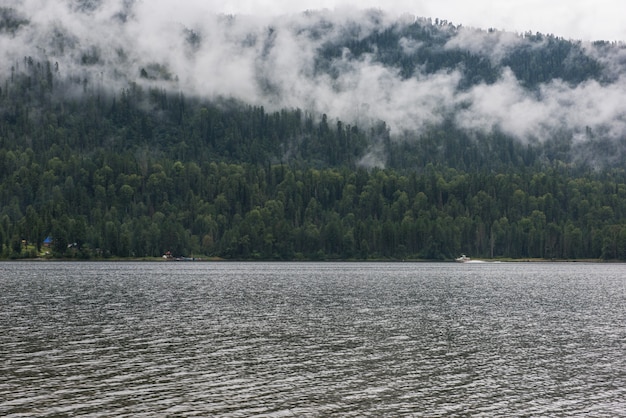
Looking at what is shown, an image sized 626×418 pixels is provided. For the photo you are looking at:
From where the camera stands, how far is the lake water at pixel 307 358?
44594mm

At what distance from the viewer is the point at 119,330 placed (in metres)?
74.2

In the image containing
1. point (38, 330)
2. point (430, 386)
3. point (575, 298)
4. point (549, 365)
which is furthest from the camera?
point (575, 298)

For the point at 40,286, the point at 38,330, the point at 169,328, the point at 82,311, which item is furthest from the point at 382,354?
the point at 40,286

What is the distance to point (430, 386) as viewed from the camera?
164 ft

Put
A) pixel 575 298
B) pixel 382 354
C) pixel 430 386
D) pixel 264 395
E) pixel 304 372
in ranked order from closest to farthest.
→ 1. pixel 264 395
2. pixel 430 386
3. pixel 304 372
4. pixel 382 354
5. pixel 575 298

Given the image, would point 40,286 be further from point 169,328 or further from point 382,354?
point 382,354

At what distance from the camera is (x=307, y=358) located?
59.9m

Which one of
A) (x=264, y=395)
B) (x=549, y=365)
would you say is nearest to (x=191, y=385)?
(x=264, y=395)

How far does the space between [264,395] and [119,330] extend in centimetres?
3182

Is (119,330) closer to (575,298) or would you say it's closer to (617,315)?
(617,315)

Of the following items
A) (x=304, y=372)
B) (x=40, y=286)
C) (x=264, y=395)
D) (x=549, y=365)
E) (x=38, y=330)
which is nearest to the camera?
(x=264, y=395)

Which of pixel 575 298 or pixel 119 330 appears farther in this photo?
pixel 575 298

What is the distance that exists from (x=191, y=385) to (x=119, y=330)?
90.3 feet

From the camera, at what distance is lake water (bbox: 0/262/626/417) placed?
44594 millimetres
